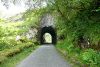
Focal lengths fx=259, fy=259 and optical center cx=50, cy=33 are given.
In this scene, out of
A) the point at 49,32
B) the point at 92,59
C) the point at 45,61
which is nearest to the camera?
the point at 92,59

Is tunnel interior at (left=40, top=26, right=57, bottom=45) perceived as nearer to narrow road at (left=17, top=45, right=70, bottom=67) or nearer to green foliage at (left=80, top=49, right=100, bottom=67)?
narrow road at (left=17, top=45, right=70, bottom=67)

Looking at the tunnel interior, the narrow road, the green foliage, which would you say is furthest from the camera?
the tunnel interior

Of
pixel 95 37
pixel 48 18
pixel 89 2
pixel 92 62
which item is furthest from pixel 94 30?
pixel 48 18

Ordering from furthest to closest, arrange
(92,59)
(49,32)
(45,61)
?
(49,32), (45,61), (92,59)

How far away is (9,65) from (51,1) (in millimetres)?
8339

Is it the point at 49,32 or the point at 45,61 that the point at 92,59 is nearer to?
the point at 45,61

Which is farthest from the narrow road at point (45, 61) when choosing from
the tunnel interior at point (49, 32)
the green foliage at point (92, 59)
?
the tunnel interior at point (49, 32)

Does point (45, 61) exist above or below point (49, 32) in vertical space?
below

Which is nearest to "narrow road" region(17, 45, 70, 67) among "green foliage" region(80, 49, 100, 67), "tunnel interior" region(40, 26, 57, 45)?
"green foliage" region(80, 49, 100, 67)

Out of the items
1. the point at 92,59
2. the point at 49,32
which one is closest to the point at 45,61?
the point at 92,59


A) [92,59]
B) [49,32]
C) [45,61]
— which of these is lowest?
[45,61]

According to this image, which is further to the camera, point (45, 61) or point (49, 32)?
point (49, 32)

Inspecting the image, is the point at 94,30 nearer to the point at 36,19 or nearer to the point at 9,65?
the point at 9,65

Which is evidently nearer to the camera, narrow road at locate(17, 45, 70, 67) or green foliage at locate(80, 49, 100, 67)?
green foliage at locate(80, 49, 100, 67)
